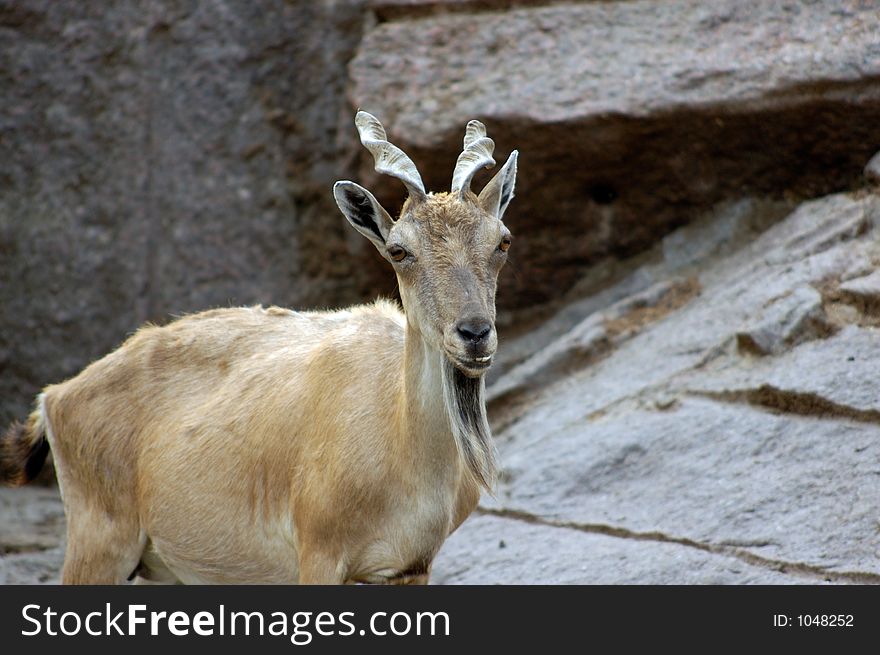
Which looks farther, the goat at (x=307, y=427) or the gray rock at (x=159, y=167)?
the gray rock at (x=159, y=167)

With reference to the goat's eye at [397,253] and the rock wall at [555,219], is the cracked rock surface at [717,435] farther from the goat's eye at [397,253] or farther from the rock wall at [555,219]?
the goat's eye at [397,253]

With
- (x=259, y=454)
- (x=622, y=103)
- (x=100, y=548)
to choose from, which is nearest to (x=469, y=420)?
(x=259, y=454)

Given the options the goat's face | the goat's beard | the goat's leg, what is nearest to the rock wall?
the goat's beard

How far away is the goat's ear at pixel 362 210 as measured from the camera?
4.97 metres

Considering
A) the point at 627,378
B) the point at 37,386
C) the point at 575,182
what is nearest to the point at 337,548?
the point at 627,378

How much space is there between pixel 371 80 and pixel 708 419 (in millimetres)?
3908

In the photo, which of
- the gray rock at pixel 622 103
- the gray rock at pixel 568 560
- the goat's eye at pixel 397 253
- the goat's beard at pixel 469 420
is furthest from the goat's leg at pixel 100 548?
the gray rock at pixel 622 103

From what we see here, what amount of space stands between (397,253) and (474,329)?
581mm

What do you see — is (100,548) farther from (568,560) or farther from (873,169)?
(873,169)

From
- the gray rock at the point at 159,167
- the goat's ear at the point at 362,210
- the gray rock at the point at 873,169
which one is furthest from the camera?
the gray rock at the point at 159,167

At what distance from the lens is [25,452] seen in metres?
6.25

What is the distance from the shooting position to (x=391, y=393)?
521 centimetres

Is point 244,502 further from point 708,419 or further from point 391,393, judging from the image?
point 708,419

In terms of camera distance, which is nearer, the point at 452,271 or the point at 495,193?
the point at 452,271
